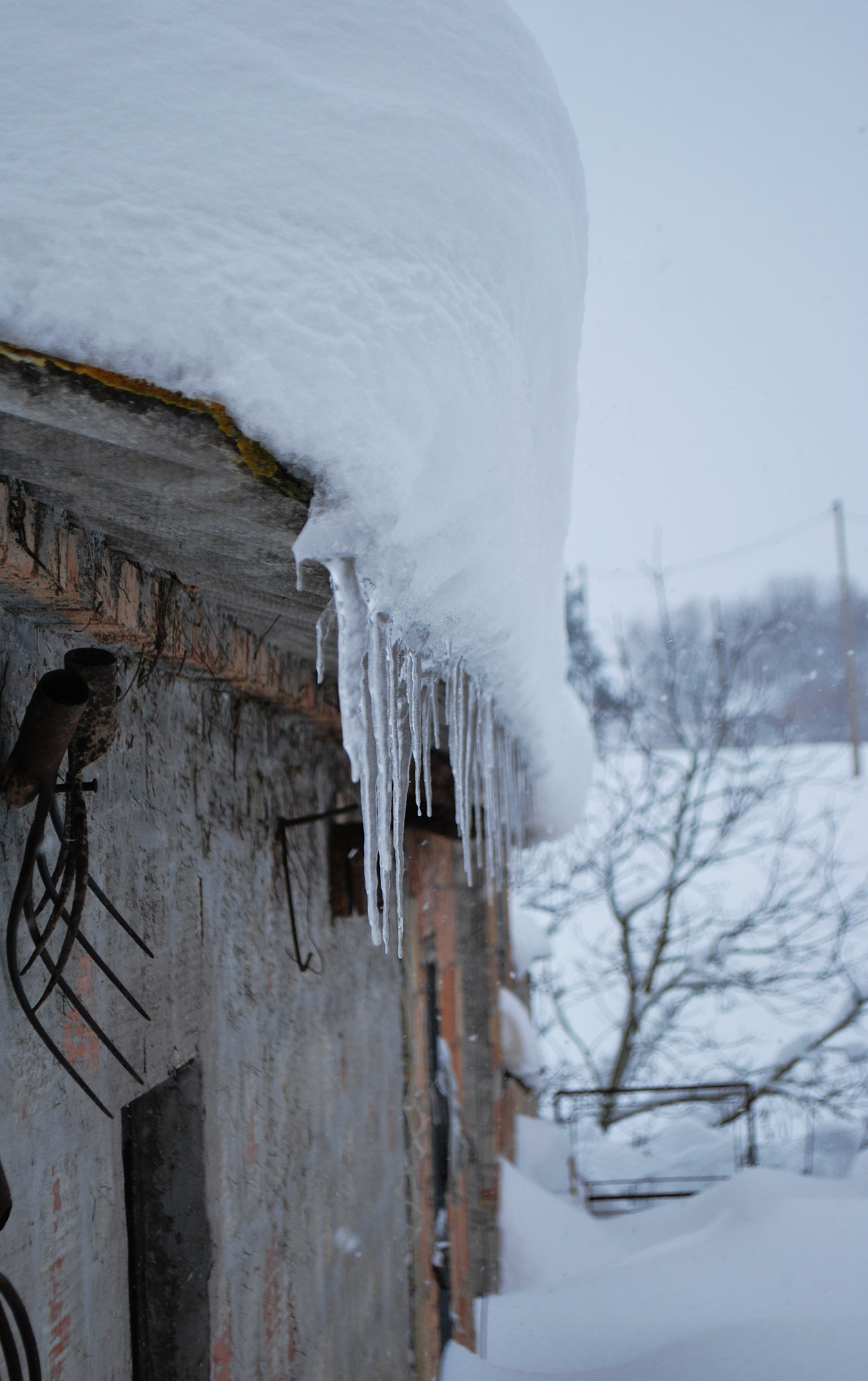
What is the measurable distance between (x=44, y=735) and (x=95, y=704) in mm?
83

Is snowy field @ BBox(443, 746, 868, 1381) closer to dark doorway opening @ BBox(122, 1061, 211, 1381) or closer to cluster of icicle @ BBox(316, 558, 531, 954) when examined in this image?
dark doorway opening @ BBox(122, 1061, 211, 1381)

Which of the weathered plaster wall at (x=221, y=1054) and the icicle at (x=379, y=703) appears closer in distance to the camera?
the icicle at (x=379, y=703)

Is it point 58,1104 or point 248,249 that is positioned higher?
point 248,249

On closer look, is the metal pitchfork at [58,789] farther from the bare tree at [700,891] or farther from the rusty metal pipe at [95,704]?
the bare tree at [700,891]

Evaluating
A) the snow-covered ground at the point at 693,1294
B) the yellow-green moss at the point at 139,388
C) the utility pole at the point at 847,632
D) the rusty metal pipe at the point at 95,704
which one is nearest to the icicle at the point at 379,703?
the yellow-green moss at the point at 139,388

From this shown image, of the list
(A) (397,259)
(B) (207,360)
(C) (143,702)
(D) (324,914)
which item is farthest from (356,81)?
(D) (324,914)

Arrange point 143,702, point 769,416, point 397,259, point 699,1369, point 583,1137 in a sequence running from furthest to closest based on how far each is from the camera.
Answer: point 769,416, point 583,1137, point 699,1369, point 143,702, point 397,259

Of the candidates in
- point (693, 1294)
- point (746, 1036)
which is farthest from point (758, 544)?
point (693, 1294)

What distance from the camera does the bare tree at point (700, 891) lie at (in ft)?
35.7

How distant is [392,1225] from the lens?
140 inches

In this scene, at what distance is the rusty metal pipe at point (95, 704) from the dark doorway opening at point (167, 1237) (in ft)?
2.99

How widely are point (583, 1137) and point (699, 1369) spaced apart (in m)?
7.51

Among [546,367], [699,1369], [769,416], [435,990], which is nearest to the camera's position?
[546,367]

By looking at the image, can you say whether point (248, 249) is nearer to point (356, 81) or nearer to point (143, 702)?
point (356, 81)
